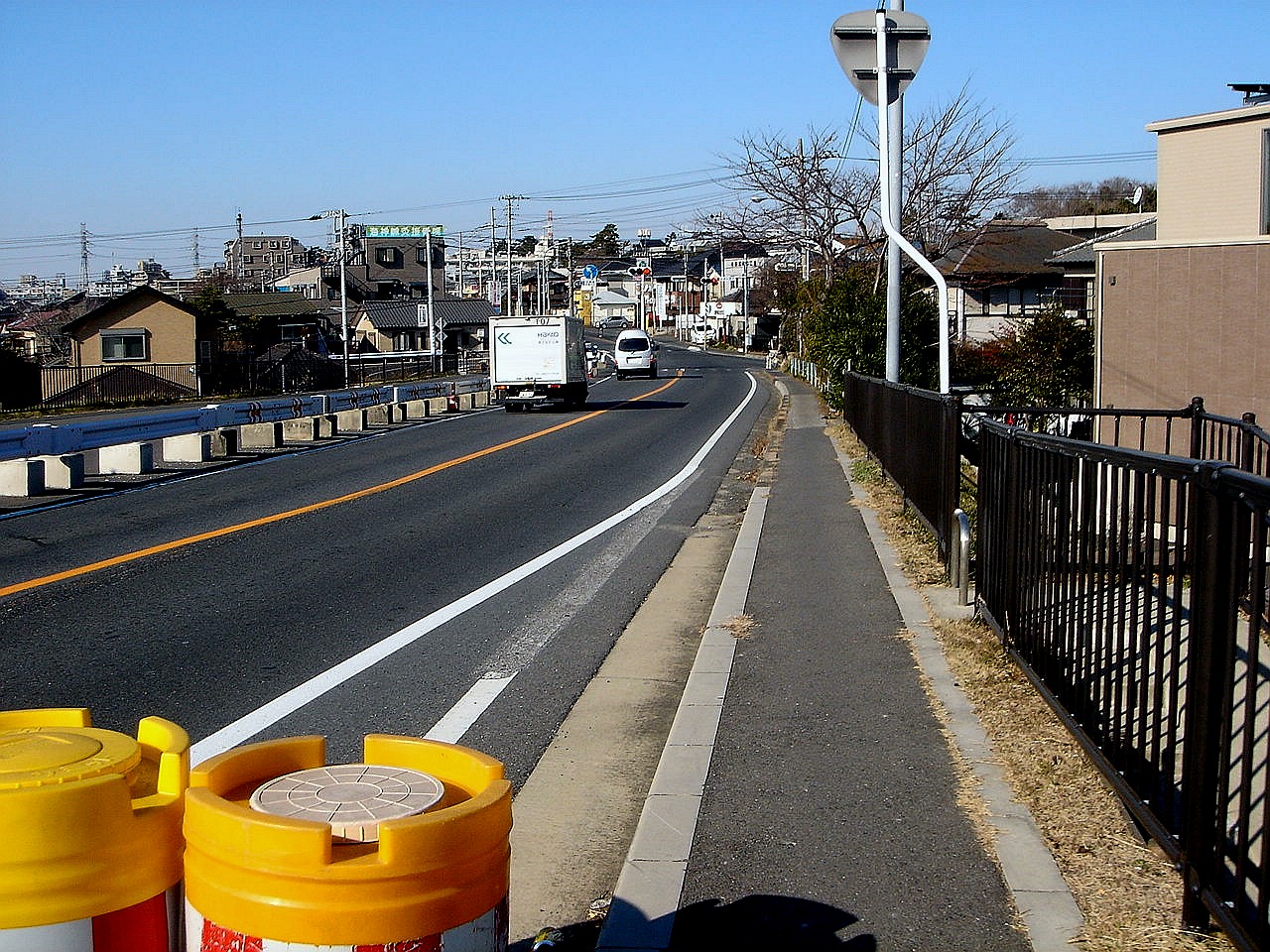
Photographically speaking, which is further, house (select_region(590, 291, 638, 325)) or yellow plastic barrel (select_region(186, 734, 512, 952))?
house (select_region(590, 291, 638, 325))

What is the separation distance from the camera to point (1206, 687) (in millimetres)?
3539

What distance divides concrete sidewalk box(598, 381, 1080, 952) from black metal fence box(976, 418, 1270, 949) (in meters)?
0.46

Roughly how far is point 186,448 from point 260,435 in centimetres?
322

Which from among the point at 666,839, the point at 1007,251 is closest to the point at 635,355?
the point at 1007,251

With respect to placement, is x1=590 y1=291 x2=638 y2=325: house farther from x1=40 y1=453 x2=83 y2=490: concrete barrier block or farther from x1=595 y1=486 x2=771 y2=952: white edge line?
x1=595 y1=486 x2=771 y2=952: white edge line

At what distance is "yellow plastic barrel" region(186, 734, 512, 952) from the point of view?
2.38 metres

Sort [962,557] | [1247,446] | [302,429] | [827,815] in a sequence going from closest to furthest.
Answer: [827,815]
[962,557]
[1247,446]
[302,429]

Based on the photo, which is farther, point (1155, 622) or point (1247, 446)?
point (1247, 446)

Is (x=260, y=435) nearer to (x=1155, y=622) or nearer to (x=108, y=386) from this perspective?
(x=1155, y=622)

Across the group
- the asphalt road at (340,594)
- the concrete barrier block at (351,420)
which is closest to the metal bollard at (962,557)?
the asphalt road at (340,594)

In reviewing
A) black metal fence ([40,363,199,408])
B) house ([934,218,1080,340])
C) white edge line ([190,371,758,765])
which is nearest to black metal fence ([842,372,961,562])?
white edge line ([190,371,758,765])

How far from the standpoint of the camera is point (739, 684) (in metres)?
6.95

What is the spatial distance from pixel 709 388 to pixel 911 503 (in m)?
36.6

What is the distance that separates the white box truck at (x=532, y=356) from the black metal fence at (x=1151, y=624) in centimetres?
2866
